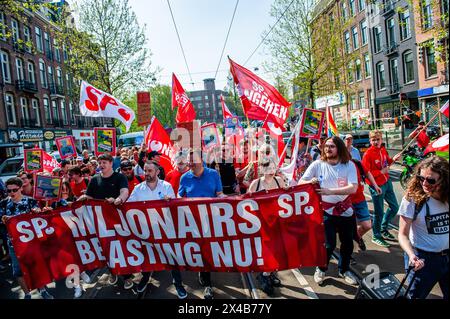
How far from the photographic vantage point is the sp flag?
26.2ft

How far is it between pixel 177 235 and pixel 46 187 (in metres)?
2.07

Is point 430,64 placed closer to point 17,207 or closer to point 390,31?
point 390,31

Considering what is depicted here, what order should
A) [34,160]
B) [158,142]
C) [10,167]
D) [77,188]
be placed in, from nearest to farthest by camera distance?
1. [77,188]
2. [158,142]
3. [34,160]
4. [10,167]

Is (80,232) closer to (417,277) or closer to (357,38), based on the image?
(417,277)

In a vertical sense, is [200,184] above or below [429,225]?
above

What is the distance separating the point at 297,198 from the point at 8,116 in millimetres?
30067

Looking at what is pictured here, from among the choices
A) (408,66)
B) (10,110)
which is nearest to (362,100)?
(408,66)

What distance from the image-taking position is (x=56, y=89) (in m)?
34.0

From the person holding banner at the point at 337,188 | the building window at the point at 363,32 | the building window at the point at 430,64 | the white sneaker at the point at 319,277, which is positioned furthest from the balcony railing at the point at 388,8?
the white sneaker at the point at 319,277

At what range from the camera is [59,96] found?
112ft

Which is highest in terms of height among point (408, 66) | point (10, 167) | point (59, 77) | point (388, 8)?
point (388, 8)

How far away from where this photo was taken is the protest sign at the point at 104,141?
8.52 meters

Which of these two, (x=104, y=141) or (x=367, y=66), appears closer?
(x=104, y=141)

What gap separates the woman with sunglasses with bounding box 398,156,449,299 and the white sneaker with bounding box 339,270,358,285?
135 cm
